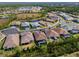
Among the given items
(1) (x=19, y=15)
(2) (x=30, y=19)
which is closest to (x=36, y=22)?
(2) (x=30, y=19)

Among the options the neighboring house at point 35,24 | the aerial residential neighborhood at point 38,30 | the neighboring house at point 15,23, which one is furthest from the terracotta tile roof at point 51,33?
the neighboring house at point 15,23

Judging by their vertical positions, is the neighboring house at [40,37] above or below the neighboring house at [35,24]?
below

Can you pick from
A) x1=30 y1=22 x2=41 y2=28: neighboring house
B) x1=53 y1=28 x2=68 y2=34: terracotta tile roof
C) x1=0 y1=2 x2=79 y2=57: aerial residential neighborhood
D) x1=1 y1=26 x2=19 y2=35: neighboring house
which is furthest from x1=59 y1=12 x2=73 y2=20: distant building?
x1=1 y1=26 x2=19 y2=35: neighboring house

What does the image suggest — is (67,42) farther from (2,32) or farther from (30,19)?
(2,32)

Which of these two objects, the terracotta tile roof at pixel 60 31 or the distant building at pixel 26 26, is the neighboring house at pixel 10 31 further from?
the terracotta tile roof at pixel 60 31

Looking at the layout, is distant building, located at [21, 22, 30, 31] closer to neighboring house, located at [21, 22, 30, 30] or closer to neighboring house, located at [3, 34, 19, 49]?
neighboring house, located at [21, 22, 30, 30]

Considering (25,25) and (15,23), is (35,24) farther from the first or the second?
(15,23)

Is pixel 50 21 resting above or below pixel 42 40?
above
